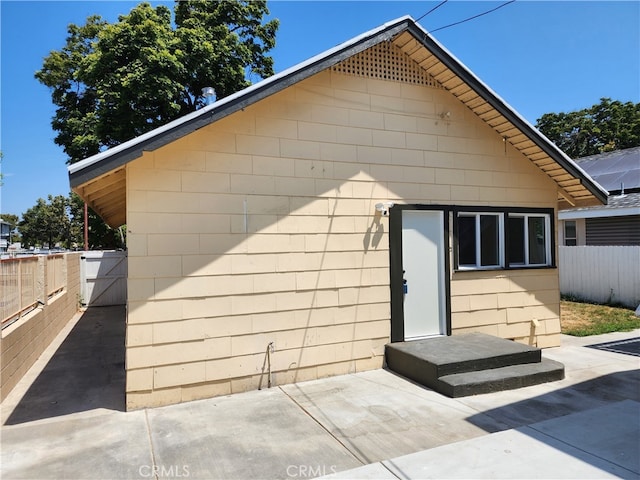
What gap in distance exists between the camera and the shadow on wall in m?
5.04

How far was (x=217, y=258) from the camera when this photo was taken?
535 cm

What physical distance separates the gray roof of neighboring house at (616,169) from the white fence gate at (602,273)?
3.15 m

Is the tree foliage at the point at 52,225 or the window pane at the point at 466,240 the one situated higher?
the tree foliage at the point at 52,225

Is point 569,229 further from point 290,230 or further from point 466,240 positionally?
point 290,230

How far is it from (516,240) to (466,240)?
1215mm

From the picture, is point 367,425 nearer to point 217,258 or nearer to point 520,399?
point 520,399

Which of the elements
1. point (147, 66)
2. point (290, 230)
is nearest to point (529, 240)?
point (290, 230)

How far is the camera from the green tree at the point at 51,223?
153ft

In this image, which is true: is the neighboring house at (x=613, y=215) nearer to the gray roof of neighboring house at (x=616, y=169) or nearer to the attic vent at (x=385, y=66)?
the gray roof of neighboring house at (x=616, y=169)

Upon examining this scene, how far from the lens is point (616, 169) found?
17.6 m

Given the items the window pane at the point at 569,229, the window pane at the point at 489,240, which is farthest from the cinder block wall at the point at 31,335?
the window pane at the point at 569,229

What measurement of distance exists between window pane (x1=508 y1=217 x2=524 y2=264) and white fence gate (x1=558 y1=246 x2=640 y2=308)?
705 cm

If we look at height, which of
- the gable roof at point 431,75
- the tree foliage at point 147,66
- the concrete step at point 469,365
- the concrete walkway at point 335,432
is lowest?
the concrete walkway at point 335,432

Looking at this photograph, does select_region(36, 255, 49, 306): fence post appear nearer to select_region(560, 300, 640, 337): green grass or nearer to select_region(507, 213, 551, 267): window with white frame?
select_region(507, 213, 551, 267): window with white frame
